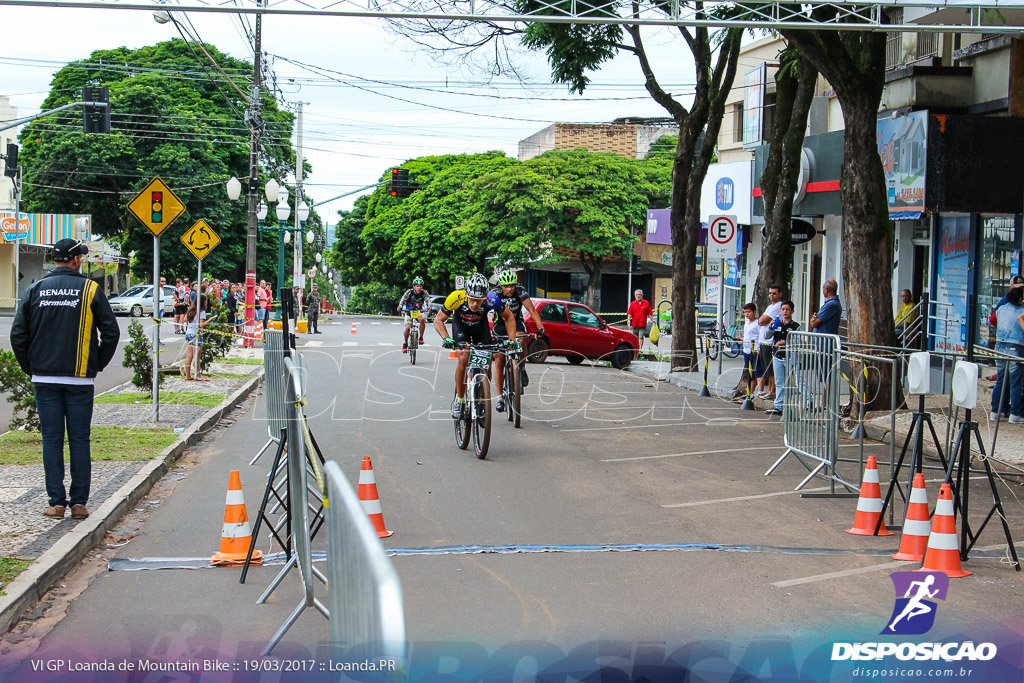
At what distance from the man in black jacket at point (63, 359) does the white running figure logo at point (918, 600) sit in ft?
18.9

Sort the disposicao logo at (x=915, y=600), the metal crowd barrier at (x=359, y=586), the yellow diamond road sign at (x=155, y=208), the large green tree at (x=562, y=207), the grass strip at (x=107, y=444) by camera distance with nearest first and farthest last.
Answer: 1. the metal crowd barrier at (x=359, y=586)
2. the disposicao logo at (x=915, y=600)
3. the grass strip at (x=107, y=444)
4. the yellow diamond road sign at (x=155, y=208)
5. the large green tree at (x=562, y=207)

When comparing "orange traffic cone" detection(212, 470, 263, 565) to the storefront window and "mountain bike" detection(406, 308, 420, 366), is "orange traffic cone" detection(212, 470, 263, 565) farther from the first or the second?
"mountain bike" detection(406, 308, 420, 366)

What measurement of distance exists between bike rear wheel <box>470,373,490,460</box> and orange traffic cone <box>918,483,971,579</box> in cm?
525

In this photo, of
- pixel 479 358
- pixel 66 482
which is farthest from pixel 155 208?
pixel 66 482

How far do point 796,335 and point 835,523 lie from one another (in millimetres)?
2523

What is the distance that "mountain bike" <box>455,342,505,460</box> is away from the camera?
11.2m

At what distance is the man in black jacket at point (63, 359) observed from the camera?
7.76 metres

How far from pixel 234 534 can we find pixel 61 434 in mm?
1921

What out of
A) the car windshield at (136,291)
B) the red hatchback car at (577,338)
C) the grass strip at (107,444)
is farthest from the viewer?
the car windshield at (136,291)

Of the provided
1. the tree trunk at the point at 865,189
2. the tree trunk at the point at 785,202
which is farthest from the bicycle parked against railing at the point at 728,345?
the tree trunk at the point at 865,189

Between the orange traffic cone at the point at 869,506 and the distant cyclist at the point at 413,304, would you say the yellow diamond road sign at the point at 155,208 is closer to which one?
the orange traffic cone at the point at 869,506

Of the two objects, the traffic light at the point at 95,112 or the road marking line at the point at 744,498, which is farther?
the traffic light at the point at 95,112

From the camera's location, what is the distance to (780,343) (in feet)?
50.3

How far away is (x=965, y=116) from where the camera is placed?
17.6m
